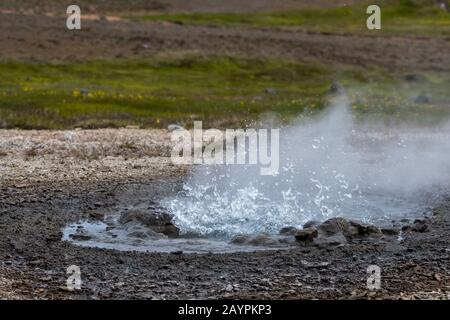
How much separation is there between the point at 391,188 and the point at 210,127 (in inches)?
536

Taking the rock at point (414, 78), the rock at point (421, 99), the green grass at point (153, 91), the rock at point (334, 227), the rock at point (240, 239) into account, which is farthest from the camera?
the rock at point (414, 78)

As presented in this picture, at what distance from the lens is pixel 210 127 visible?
37.3 metres

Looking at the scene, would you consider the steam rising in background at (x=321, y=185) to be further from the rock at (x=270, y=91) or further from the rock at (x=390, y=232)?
the rock at (x=270, y=91)

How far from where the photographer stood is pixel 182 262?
17562 millimetres

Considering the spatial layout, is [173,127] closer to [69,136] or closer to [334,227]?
[69,136]

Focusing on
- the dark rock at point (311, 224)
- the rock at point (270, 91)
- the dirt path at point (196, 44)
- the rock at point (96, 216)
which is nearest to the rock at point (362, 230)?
the dark rock at point (311, 224)

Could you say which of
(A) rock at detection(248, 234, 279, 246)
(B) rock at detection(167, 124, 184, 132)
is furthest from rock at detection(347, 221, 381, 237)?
Result: (B) rock at detection(167, 124, 184, 132)

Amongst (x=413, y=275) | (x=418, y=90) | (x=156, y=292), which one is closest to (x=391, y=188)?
(x=413, y=275)

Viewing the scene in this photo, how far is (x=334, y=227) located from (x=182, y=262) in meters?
3.87

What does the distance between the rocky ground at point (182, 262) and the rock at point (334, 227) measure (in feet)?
0.10

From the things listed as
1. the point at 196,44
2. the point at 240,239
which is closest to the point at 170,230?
the point at 240,239

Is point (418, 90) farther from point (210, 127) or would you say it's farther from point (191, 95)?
point (210, 127)

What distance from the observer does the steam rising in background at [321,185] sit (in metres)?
21.4
